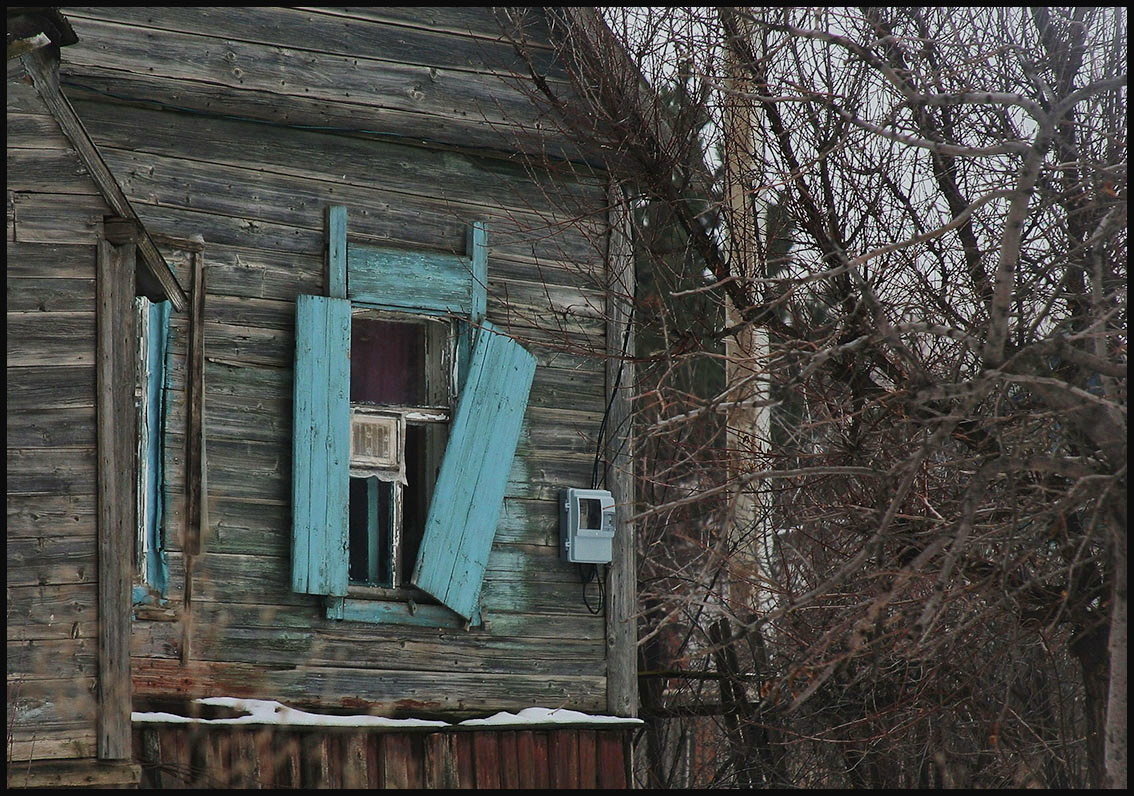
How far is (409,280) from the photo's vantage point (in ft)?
29.5

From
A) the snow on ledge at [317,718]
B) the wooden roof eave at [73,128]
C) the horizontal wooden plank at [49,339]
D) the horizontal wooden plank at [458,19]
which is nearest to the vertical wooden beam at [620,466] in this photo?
the snow on ledge at [317,718]

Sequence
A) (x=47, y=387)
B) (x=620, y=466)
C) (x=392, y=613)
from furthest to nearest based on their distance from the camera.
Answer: (x=620, y=466)
(x=392, y=613)
(x=47, y=387)

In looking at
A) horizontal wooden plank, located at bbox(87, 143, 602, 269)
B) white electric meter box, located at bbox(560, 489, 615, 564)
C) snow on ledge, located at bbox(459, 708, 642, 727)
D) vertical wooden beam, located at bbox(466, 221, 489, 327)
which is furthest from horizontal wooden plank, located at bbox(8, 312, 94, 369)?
white electric meter box, located at bbox(560, 489, 615, 564)

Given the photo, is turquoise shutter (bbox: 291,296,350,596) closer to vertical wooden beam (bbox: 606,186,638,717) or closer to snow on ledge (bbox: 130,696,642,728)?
snow on ledge (bbox: 130,696,642,728)

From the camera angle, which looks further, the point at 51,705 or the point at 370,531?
the point at 370,531

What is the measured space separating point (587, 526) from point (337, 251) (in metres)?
2.30

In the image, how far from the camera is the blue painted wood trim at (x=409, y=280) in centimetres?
888

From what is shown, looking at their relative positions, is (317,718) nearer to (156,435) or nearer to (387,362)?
(156,435)

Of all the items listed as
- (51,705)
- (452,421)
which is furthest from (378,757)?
(51,705)

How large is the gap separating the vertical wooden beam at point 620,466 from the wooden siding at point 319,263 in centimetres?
9

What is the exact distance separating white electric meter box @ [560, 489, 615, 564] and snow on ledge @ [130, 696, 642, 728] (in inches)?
38.6

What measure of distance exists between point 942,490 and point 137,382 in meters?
4.50

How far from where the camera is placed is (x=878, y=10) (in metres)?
8.23

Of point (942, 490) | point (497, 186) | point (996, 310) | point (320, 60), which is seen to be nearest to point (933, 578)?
point (942, 490)
